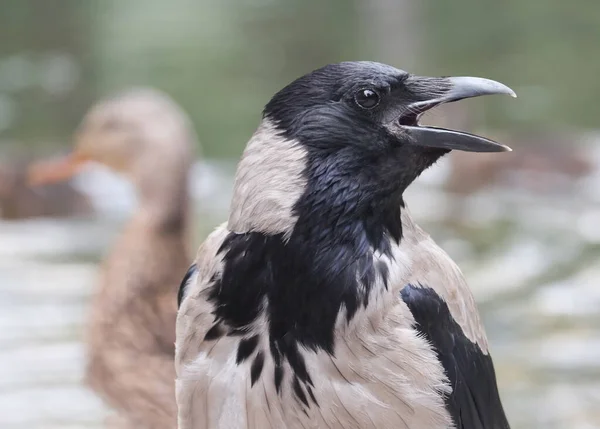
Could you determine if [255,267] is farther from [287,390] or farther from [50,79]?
[50,79]

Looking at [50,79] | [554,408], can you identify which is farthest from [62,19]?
[554,408]

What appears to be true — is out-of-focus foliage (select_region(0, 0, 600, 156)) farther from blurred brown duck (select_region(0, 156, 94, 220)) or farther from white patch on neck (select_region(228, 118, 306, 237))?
white patch on neck (select_region(228, 118, 306, 237))

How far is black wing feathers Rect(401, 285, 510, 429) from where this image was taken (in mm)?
2443

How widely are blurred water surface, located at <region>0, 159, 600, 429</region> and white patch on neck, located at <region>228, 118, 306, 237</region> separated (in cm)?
227

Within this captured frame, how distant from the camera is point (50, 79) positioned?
14.7 meters

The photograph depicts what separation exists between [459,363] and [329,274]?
0.46m

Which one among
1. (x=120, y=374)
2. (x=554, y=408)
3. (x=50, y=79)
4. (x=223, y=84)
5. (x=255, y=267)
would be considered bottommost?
(x=120, y=374)

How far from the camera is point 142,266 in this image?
4.04 metres

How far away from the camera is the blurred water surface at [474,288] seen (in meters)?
4.91

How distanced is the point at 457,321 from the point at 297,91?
0.70 m

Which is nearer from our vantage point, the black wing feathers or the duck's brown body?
the black wing feathers

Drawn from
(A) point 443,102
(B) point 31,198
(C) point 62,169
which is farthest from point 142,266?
(B) point 31,198

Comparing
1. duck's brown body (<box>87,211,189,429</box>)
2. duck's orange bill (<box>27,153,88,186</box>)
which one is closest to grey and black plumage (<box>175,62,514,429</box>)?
duck's brown body (<box>87,211,189,429</box>)

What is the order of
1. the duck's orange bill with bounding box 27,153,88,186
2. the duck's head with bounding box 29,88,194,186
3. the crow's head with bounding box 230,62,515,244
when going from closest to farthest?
the crow's head with bounding box 230,62,515,244
the duck's head with bounding box 29,88,194,186
the duck's orange bill with bounding box 27,153,88,186
